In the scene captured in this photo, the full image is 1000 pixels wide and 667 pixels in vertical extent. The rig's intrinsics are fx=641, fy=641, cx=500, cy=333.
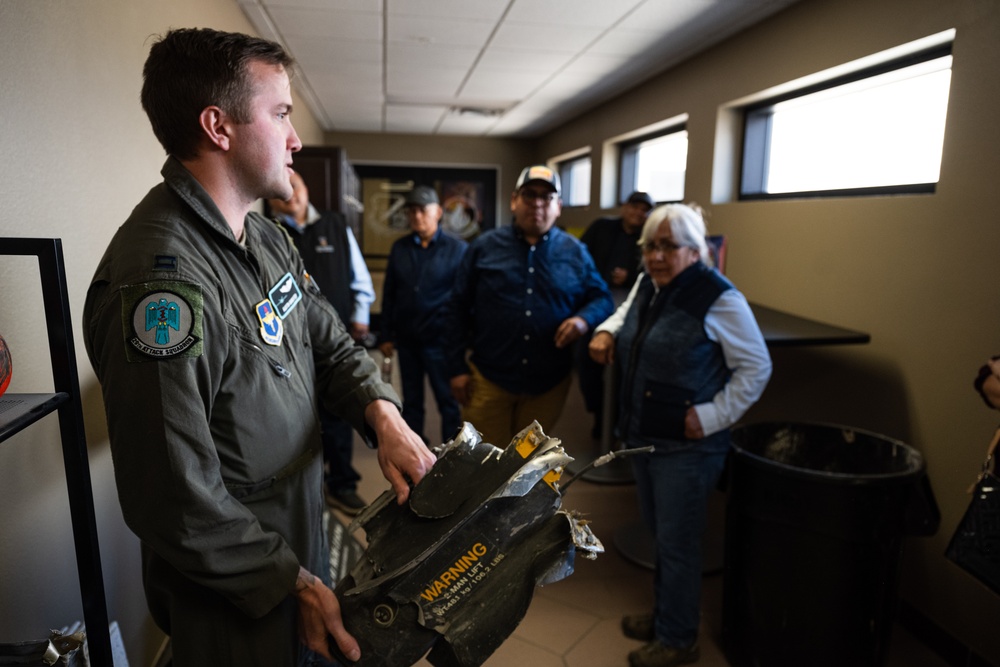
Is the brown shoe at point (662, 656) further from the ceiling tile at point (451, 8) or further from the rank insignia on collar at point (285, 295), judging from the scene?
the ceiling tile at point (451, 8)

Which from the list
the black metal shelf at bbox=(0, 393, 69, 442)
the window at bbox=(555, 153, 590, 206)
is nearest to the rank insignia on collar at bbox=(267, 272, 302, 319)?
the black metal shelf at bbox=(0, 393, 69, 442)

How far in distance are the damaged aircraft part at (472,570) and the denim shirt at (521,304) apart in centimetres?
159

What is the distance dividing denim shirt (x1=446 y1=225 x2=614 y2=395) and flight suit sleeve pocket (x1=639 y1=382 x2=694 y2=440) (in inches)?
26.1

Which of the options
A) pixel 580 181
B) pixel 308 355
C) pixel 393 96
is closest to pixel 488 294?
pixel 308 355

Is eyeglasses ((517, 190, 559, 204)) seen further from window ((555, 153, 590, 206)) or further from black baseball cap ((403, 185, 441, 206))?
window ((555, 153, 590, 206))

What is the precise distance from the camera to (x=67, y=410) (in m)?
0.92

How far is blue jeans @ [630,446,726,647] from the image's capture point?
1.89 meters

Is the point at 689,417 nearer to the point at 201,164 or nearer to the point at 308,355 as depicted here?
the point at 308,355

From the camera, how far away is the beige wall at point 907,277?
2047 mm

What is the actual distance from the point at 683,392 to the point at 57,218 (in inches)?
63.0

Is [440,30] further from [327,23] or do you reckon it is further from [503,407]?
[503,407]

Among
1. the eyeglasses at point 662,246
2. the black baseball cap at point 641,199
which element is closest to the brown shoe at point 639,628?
the eyeglasses at point 662,246

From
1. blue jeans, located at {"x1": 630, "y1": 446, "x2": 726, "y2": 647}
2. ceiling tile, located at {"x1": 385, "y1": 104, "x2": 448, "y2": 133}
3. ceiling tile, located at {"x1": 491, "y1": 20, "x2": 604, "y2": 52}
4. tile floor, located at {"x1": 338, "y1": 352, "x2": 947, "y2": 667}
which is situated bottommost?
tile floor, located at {"x1": 338, "y1": 352, "x2": 947, "y2": 667}

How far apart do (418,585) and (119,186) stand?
1.49 metres
